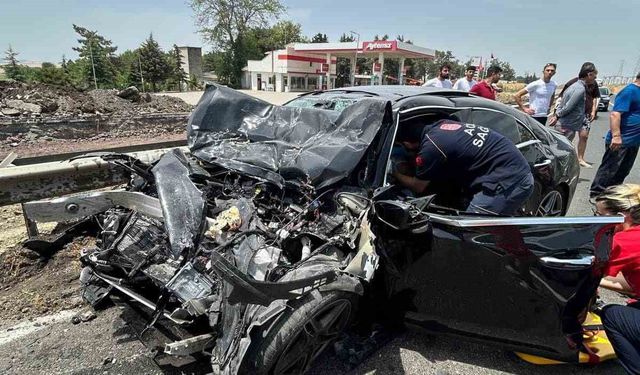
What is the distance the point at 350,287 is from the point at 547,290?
109cm

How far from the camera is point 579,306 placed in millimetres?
2107

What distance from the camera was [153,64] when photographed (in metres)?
42.4

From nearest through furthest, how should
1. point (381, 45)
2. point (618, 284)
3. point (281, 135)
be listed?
point (618, 284) < point (281, 135) < point (381, 45)

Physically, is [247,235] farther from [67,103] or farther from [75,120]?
[67,103]

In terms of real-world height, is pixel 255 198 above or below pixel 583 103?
below

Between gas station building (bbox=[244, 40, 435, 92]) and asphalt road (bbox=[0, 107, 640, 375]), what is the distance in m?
33.5

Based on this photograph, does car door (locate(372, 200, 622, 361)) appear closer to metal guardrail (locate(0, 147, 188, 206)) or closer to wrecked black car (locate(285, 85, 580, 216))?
wrecked black car (locate(285, 85, 580, 216))

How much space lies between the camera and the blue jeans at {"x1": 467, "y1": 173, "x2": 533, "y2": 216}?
273 centimetres

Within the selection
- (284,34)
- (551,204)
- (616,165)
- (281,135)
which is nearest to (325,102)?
(281,135)

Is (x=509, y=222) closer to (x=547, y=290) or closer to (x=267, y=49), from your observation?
(x=547, y=290)

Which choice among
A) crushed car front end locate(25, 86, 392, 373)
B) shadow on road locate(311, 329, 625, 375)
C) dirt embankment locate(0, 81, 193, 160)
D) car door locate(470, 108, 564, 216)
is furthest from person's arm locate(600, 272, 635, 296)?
dirt embankment locate(0, 81, 193, 160)

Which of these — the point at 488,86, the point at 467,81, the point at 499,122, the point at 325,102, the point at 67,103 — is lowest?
the point at 67,103

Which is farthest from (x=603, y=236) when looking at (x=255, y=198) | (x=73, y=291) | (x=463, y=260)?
(x=73, y=291)

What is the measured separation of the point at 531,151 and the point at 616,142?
6.99ft
